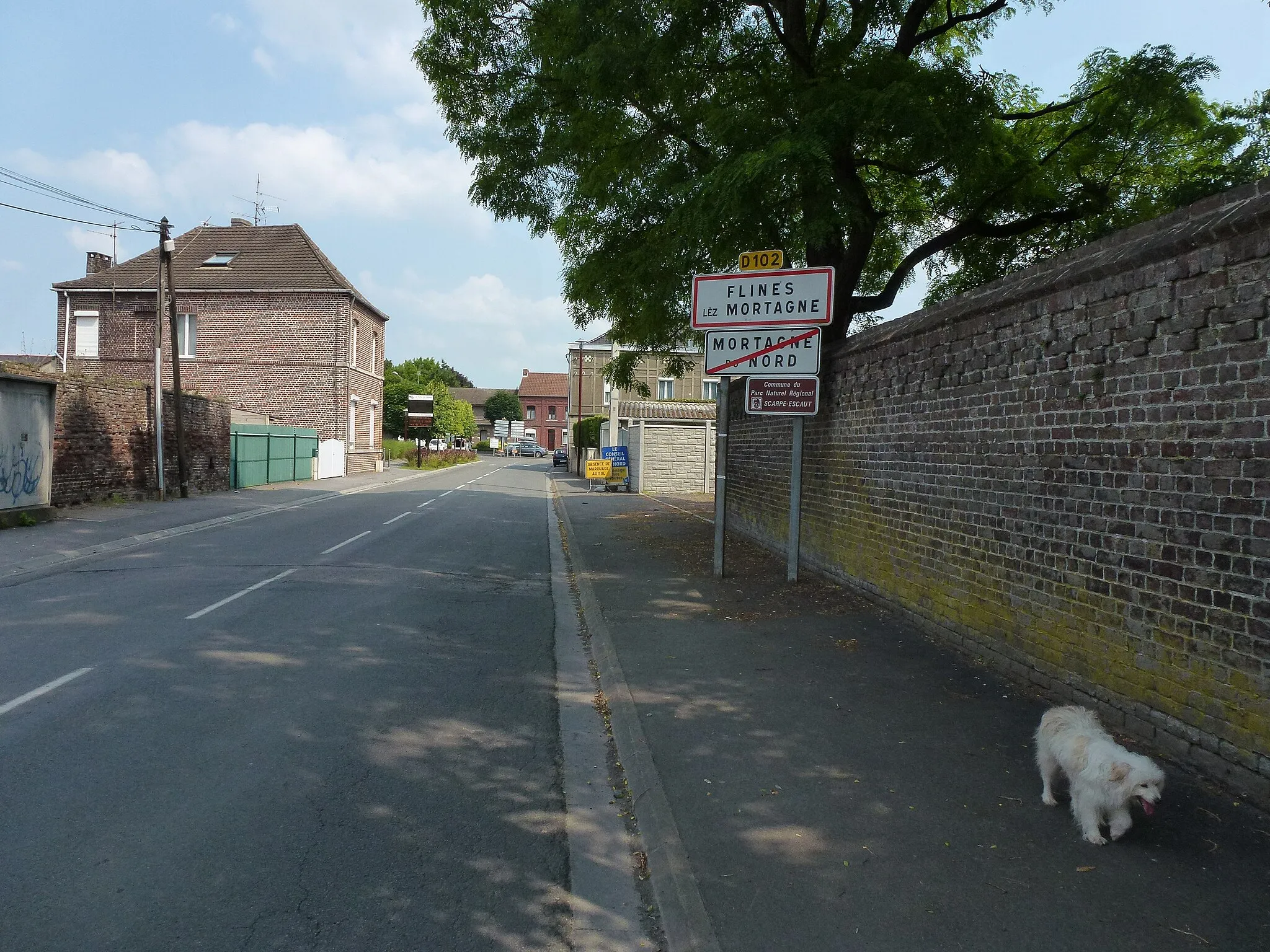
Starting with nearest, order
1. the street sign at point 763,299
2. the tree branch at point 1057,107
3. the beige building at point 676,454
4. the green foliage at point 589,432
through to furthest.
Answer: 1. the street sign at point 763,299
2. the tree branch at point 1057,107
3. the beige building at point 676,454
4. the green foliage at point 589,432

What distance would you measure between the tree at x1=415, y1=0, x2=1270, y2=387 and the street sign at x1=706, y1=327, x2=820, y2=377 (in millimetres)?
1130

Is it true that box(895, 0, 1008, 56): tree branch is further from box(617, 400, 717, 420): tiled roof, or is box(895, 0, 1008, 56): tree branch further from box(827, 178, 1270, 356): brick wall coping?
box(617, 400, 717, 420): tiled roof

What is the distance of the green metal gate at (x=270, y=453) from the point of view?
27672 millimetres

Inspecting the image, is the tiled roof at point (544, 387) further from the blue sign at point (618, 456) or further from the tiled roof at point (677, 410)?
the blue sign at point (618, 456)

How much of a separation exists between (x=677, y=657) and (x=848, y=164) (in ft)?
23.2

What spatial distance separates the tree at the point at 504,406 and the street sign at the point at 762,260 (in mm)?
113328

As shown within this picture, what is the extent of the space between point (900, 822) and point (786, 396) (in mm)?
6831

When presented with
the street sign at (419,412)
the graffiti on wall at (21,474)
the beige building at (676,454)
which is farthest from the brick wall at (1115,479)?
the street sign at (419,412)

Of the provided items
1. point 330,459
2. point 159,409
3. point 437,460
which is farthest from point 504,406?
point 159,409

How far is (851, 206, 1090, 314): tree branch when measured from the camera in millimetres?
12320

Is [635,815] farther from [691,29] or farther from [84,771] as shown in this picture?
[691,29]

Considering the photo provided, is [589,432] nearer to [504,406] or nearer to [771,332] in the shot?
[771,332]

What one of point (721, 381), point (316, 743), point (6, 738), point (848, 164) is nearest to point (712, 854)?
point (316, 743)

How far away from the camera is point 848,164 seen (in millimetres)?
10930
